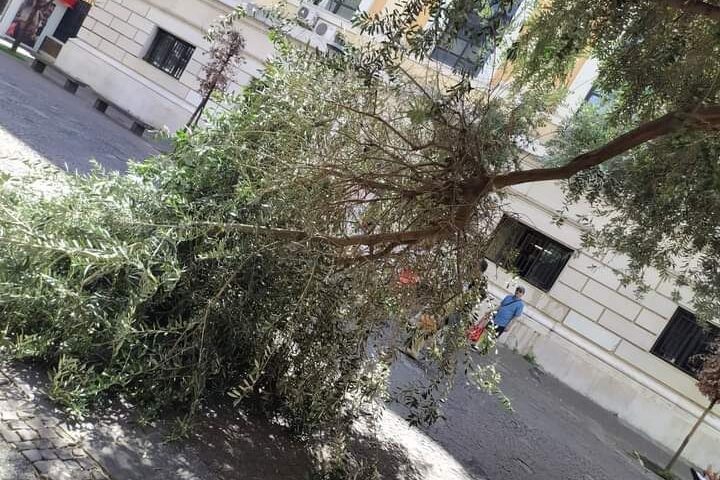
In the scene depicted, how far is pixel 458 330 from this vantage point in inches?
209

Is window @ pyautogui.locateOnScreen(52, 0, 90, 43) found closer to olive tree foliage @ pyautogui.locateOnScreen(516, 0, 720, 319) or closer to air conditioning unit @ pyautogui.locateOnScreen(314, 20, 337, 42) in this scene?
air conditioning unit @ pyautogui.locateOnScreen(314, 20, 337, 42)

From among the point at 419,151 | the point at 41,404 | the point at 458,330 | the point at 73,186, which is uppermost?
the point at 419,151

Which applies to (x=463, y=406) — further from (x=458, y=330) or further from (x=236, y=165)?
(x=236, y=165)

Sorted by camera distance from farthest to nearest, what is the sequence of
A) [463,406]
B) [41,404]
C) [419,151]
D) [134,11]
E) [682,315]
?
[134,11] < [682,315] < [463,406] < [419,151] < [41,404]

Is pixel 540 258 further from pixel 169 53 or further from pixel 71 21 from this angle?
pixel 71 21

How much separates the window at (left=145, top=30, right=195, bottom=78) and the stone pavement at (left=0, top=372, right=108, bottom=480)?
1765 centimetres

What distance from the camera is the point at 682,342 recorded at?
13.8m

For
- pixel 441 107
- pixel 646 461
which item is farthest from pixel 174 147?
pixel 646 461

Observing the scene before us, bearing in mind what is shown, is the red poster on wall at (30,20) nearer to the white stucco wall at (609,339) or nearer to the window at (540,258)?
the white stucco wall at (609,339)

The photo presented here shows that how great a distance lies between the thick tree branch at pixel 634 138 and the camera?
12.9 feet

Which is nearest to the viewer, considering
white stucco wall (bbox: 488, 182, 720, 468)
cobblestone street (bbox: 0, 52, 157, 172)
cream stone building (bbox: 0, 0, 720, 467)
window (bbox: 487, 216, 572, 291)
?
cobblestone street (bbox: 0, 52, 157, 172)

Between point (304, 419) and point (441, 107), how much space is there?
2.73 metres

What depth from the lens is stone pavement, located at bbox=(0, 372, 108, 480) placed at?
131 inches

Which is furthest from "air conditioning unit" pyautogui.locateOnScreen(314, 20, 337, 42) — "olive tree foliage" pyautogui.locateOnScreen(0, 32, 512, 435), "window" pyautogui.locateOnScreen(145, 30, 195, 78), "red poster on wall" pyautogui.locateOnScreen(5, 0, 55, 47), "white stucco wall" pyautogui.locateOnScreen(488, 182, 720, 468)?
A: "red poster on wall" pyautogui.locateOnScreen(5, 0, 55, 47)
